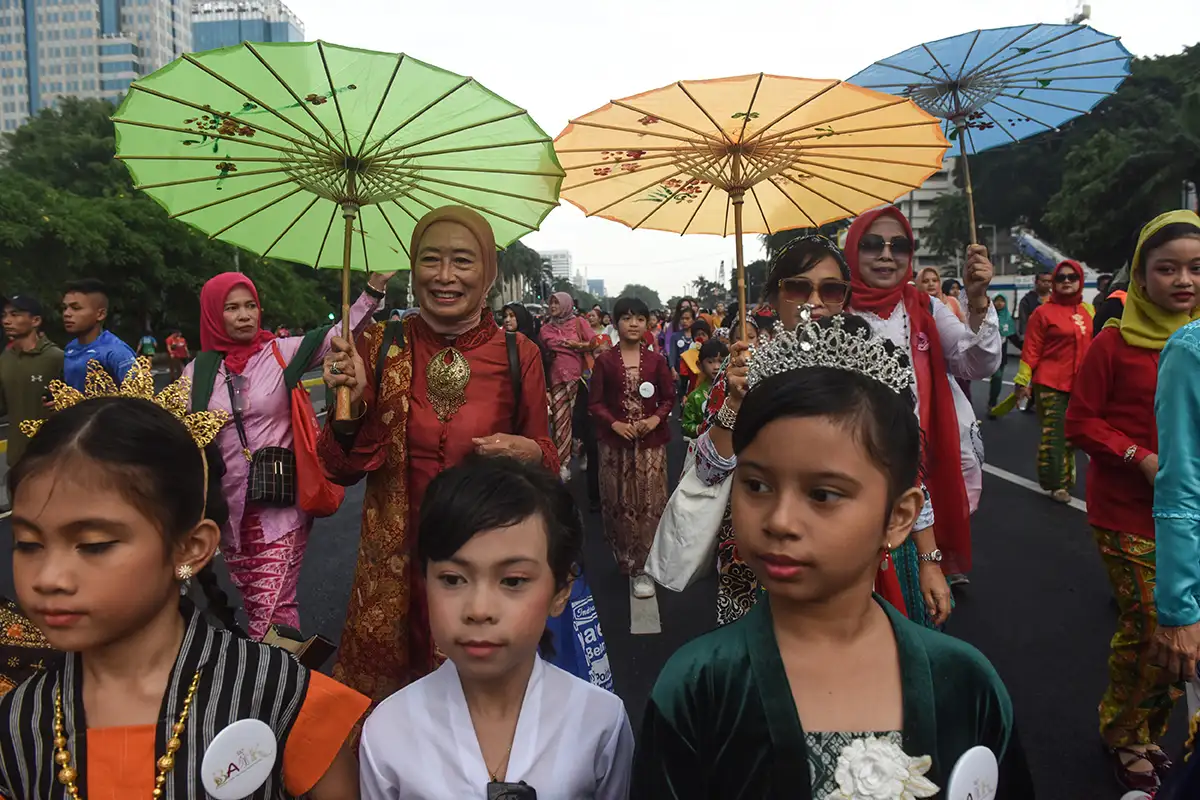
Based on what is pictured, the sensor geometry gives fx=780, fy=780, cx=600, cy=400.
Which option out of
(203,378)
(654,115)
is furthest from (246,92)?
(203,378)

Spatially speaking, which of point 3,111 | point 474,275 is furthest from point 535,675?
point 3,111

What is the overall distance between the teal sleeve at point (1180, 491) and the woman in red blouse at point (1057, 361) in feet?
15.9

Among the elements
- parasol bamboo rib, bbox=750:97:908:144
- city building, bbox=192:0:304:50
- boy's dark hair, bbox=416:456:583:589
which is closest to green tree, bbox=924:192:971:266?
parasol bamboo rib, bbox=750:97:908:144

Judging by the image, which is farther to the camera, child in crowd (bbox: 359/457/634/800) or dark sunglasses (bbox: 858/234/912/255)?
dark sunglasses (bbox: 858/234/912/255)

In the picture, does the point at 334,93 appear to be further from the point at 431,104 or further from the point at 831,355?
the point at 831,355

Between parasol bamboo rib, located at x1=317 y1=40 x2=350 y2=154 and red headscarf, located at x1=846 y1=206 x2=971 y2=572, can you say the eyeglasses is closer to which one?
red headscarf, located at x1=846 y1=206 x2=971 y2=572

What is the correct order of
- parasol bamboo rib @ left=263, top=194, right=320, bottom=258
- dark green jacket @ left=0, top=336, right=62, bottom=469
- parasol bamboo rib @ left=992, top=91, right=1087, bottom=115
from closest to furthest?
parasol bamboo rib @ left=263, top=194, right=320, bottom=258 → parasol bamboo rib @ left=992, top=91, right=1087, bottom=115 → dark green jacket @ left=0, top=336, right=62, bottom=469

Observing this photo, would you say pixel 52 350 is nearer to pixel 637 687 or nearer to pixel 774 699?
pixel 637 687

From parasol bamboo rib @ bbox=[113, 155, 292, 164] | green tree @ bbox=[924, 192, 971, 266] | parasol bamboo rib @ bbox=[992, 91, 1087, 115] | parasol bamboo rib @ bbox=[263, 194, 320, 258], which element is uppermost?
green tree @ bbox=[924, 192, 971, 266]

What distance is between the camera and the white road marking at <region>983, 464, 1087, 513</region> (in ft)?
21.7

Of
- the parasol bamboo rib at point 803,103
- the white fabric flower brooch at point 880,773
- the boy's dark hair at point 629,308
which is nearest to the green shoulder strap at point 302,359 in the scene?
the parasol bamboo rib at point 803,103

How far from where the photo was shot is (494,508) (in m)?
1.60

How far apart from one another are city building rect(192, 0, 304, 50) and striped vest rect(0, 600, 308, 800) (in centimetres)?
12954

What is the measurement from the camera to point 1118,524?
2773 mm
